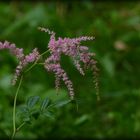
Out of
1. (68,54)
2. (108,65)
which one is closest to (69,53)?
(68,54)

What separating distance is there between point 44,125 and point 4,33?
210 centimetres

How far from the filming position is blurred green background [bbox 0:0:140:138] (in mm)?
3482

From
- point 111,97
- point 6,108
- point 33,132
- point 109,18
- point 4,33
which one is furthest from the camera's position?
point 109,18

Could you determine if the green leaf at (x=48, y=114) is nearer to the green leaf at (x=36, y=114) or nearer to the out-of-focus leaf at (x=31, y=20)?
the green leaf at (x=36, y=114)

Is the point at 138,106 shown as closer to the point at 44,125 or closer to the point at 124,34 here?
the point at 44,125

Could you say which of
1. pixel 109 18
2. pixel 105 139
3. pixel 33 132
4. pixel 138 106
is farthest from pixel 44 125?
pixel 109 18

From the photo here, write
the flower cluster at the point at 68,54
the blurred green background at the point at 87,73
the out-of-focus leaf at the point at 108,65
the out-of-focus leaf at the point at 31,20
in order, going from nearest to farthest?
the flower cluster at the point at 68,54 < the blurred green background at the point at 87,73 < the out-of-focus leaf at the point at 108,65 < the out-of-focus leaf at the point at 31,20

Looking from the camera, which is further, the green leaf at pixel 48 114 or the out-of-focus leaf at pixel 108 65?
the out-of-focus leaf at pixel 108 65

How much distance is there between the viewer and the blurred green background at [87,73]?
11.4ft

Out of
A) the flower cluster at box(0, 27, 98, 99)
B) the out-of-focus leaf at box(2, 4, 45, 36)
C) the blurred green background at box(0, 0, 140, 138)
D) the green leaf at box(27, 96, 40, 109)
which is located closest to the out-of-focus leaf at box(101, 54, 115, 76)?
the blurred green background at box(0, 0, 140, 138)

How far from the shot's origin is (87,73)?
15.1 feet

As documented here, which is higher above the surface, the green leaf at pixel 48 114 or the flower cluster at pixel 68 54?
the flower cluster at pixel 68 54

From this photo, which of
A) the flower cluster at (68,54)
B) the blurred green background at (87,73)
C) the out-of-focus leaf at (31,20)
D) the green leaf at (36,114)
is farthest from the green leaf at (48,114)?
the out-of-focus leaf at (31,20)

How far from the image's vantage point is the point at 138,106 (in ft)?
13.3
